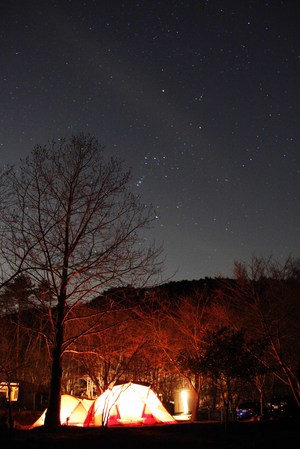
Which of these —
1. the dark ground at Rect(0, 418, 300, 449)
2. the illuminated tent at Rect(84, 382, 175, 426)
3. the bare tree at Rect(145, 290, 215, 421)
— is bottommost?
the dark ground at Rect(0, 418, 300, 449)

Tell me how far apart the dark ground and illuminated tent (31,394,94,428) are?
5685mm

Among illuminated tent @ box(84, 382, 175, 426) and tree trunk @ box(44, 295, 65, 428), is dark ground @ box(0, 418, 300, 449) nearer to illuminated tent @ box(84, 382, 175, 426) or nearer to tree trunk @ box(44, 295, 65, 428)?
tree trunk @ box(44, 295, 65, 428)

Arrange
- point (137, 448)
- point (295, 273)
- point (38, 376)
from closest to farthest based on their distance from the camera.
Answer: point (137, 448)
point (295, 273)
point (38, 376)

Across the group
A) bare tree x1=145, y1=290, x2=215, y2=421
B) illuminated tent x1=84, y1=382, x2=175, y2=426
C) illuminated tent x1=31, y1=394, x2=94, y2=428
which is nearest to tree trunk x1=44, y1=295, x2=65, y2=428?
illuminated tent x1=84, y1=382, x2=175, y2=426

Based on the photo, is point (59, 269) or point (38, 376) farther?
point (38, 376)

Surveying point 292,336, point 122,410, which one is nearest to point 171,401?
point 292,336

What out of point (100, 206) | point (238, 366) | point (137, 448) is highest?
point (100, 206)

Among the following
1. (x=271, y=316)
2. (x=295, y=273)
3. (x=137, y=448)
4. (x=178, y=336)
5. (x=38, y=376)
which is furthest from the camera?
(x=38, y=376)

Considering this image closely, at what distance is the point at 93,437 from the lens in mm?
12016

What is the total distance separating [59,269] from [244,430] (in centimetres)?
839

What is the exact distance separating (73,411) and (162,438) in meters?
8.16

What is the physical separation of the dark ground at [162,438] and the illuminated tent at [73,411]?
5685 mm

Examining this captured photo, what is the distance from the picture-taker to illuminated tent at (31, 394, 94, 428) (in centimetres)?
1973

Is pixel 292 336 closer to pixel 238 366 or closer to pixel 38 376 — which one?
pixel 238 366
